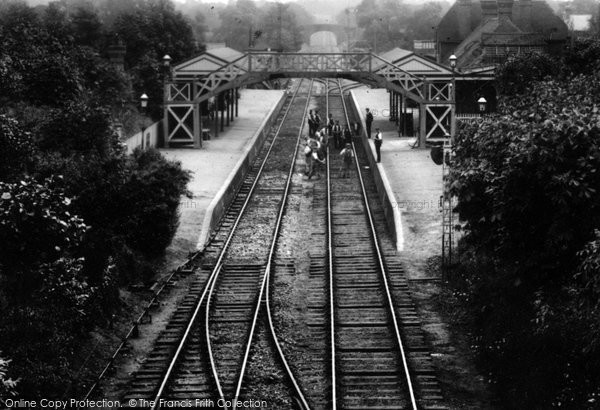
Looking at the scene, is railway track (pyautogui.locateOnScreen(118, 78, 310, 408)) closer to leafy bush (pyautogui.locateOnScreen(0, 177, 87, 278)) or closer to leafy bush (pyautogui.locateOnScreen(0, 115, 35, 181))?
leafy bush (pyautogui.locateOnScreen(0, 177, 87, 278))

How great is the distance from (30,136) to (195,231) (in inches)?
208

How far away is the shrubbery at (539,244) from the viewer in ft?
47.7

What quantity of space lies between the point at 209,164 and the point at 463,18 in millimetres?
38907

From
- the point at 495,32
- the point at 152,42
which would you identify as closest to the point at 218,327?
the point at 152,42

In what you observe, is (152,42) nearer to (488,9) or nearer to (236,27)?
(488,9)

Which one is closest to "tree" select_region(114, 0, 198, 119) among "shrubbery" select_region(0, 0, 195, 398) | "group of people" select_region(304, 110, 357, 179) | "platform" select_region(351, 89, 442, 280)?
"group of people" select_region(304, 110, 357, 179)

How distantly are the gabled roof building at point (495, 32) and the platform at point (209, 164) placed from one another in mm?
12773

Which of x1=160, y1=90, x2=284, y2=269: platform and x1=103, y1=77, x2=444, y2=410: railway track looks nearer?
x1=103, y1=77, x2=444, y2=410: railway track

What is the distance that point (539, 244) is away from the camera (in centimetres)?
1683

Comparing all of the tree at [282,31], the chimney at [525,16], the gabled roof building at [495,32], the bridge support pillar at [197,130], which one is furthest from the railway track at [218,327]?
the tree at [282,31]

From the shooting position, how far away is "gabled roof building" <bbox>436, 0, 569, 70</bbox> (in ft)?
183

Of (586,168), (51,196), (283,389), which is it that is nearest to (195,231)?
(51,196)

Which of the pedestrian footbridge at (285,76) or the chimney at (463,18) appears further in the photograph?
the chimney at (463,18)

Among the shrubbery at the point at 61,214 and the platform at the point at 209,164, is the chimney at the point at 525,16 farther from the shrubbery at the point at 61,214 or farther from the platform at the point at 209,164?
the shrubbery at the point at 61,214
